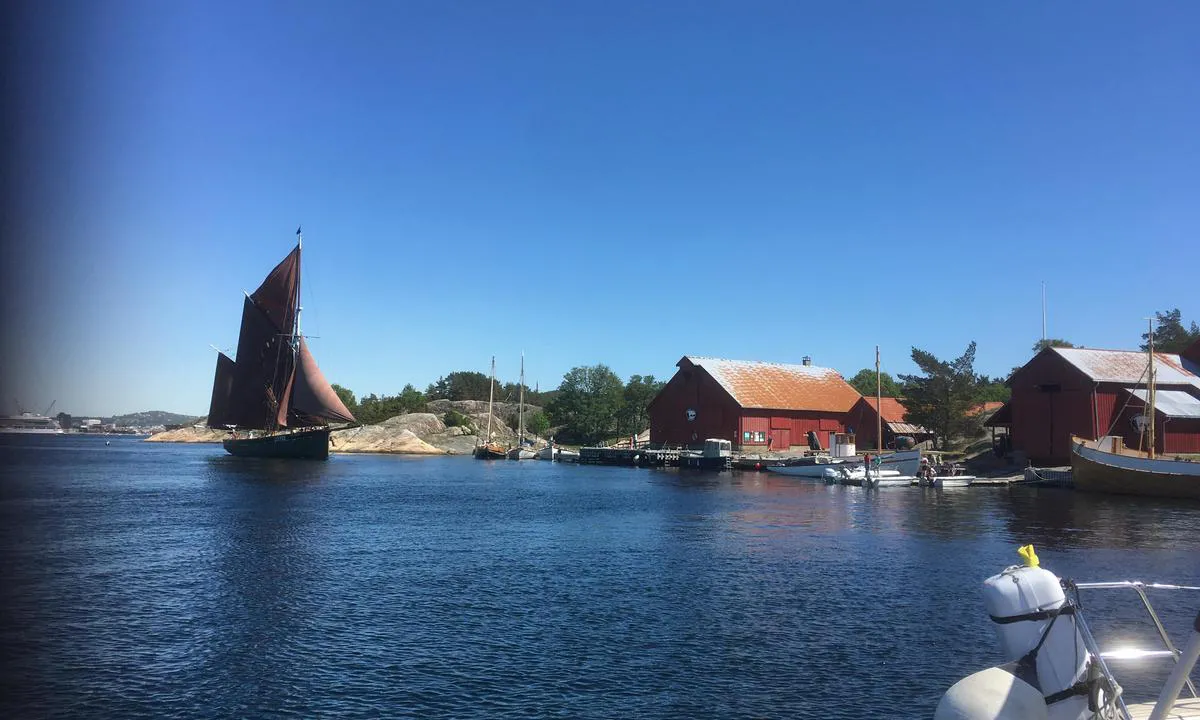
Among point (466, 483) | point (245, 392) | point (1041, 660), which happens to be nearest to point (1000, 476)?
point (466, 483)

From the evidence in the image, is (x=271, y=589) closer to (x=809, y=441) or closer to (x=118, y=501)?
(x=118, y=501)

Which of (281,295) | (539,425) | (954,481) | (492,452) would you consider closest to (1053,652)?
(954,481)

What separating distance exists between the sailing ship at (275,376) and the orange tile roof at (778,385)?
42467 millimetres

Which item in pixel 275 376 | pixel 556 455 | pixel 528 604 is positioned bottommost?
pixel 556 455

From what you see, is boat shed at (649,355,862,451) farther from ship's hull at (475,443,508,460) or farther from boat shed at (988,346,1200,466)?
ship's hull at (475,443,508,460)

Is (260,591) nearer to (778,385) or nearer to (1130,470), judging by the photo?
(1130,470)

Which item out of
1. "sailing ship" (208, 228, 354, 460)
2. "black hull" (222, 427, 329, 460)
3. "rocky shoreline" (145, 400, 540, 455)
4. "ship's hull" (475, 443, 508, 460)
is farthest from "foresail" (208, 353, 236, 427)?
"ship's hull" (475, 443, 508, 460)

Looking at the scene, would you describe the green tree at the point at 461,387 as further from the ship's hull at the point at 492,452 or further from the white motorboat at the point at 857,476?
the white motorboat at the point at 857,476

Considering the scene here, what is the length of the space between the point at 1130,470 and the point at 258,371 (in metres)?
82.5

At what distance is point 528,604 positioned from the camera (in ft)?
66.1

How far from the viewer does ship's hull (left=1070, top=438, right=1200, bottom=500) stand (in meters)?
48.9

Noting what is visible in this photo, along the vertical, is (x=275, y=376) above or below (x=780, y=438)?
above

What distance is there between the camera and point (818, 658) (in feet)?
51.3

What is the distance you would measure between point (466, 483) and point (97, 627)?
4712cm
